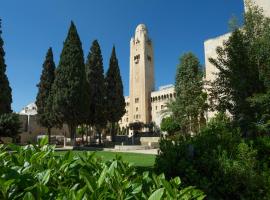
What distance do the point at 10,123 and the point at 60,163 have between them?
29.6m

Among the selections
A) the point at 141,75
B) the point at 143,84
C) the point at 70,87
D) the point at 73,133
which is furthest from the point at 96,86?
the point at 141,75

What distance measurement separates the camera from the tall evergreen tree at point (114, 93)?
39.8 metres

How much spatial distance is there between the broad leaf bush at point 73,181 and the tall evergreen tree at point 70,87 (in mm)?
30796

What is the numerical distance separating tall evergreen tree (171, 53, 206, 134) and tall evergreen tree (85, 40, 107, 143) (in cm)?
995

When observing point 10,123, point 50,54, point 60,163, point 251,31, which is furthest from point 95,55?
point 60,163

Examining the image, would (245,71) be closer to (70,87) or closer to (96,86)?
(70,87)

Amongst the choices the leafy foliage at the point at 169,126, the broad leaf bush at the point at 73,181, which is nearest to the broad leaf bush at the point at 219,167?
the broad leaf bush at the point at 73,181

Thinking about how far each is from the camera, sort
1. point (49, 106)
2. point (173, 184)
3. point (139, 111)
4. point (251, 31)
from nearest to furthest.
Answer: point (173, 184) < point (251, 31) < point (49, 106) < point (139, 111)

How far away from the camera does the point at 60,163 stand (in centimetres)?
189

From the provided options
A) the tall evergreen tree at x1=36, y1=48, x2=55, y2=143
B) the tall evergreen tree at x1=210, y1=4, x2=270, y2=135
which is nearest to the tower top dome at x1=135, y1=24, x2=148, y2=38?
the tall evergreen tree at x1=36, y1=48, x2=55, y2=143

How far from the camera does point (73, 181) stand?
176 centimetres

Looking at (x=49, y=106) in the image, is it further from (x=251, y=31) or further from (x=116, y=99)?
(x=251, y=31)

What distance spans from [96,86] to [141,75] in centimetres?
4535

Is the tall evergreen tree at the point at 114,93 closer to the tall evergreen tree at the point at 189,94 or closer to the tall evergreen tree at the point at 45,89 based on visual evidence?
the tall evergreen tree at the point at 45,89
